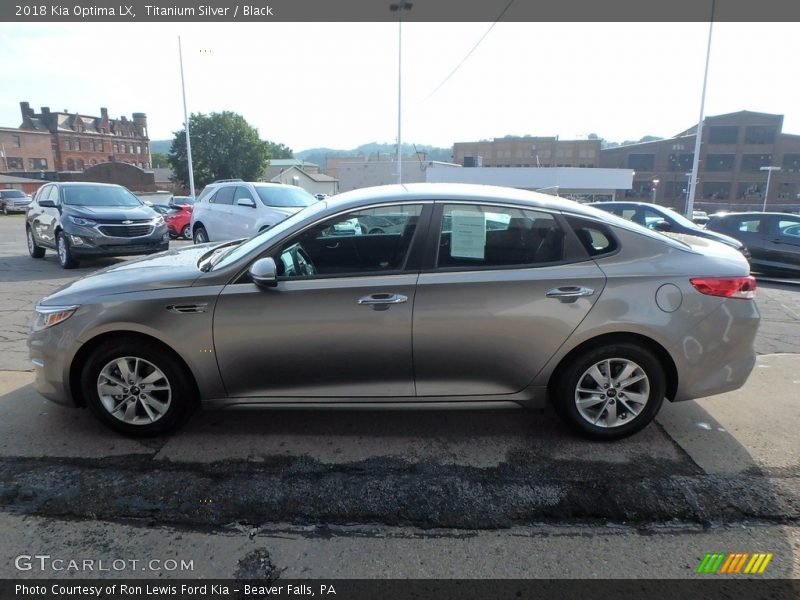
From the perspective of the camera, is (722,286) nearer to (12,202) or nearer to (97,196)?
(97,196)

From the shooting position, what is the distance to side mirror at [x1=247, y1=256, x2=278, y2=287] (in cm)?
318

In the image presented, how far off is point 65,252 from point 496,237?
387 inches

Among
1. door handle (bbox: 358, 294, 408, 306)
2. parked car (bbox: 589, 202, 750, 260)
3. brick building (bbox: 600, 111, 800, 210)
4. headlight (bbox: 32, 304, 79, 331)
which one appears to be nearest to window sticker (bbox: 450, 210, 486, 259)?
door handle (bbox: 358, 294, 408, 306)

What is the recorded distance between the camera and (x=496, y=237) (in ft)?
11.2

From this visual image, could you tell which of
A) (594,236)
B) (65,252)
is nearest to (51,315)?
(594,236)

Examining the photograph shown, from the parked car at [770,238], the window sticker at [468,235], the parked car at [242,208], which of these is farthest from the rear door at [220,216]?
the parked car at [770,238]

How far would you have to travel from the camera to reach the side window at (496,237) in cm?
338

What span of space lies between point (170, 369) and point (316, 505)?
1350 mm

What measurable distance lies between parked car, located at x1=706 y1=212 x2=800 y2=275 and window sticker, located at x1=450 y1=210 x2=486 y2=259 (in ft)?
34.9

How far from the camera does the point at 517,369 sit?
332 centimetres

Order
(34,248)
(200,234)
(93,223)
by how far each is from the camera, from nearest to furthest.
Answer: (93,223) → (34,248) → (200,234)

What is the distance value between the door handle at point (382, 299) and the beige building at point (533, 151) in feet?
273

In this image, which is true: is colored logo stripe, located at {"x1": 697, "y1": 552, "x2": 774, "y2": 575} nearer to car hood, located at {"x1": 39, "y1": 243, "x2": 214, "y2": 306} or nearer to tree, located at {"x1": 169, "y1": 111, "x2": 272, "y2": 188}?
car hood, located at {"x1": 39, "y1": 243, "x2": 214, "y2": 306}
